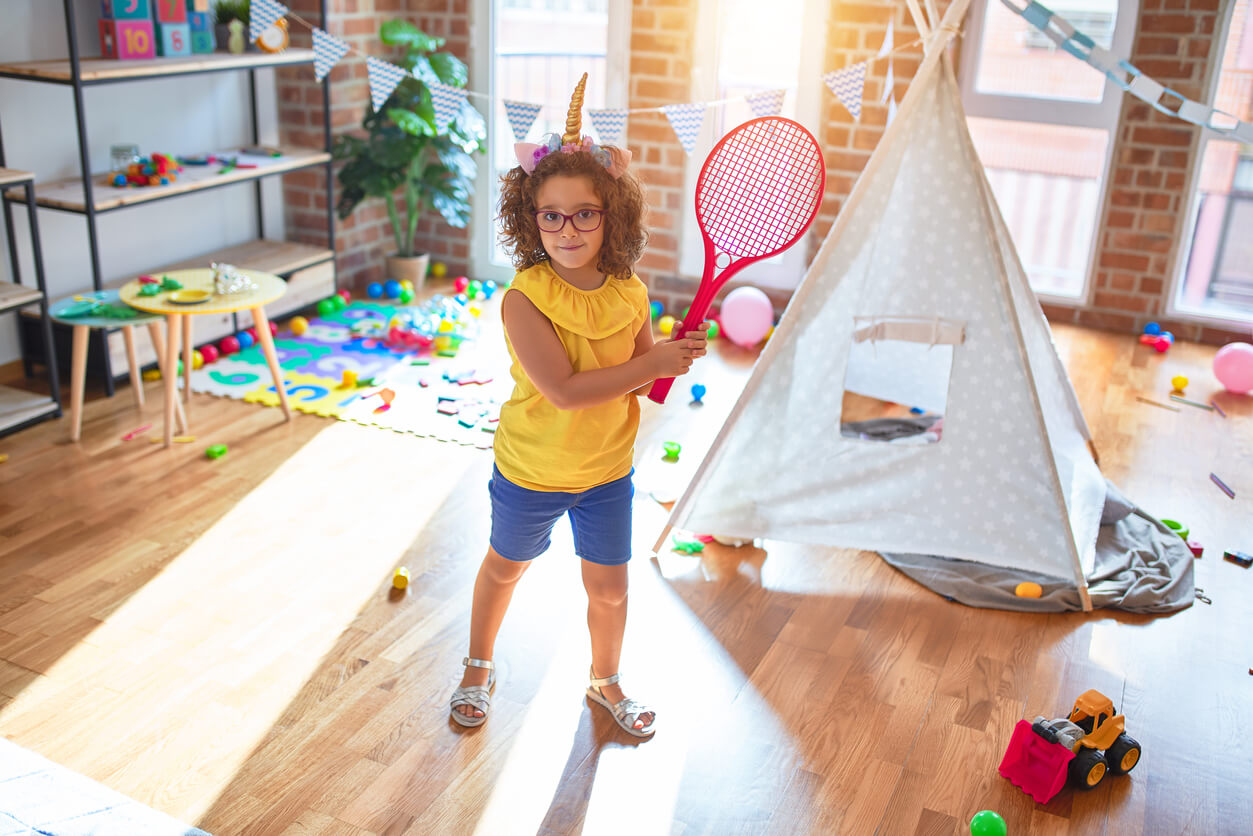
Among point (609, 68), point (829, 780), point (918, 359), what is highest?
point (609, 68)

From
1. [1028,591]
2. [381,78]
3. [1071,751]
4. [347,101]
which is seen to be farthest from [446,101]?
[1071,751]

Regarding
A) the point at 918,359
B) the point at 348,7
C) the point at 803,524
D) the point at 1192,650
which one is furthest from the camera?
the point at 348,7

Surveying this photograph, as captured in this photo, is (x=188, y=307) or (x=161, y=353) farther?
(x=161, y=353)

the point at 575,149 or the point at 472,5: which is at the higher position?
the point at 472,5

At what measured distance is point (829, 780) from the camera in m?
2.01

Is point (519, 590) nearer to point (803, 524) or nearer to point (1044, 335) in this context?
point (803, 524)

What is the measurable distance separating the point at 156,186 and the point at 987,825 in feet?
10.3

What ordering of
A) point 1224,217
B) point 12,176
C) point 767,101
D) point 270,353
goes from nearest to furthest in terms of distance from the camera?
point 767,101 < point 12,176 < point 270,353 < point 1224,217

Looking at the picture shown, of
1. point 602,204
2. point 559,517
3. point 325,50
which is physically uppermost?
point 325,50

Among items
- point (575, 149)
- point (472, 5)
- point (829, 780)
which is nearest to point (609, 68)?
point (472, 5)

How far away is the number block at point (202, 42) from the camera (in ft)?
12.7

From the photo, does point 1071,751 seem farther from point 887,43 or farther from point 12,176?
point 12,176

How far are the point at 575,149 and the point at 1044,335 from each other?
5.32 feet

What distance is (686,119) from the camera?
10.0 feet
